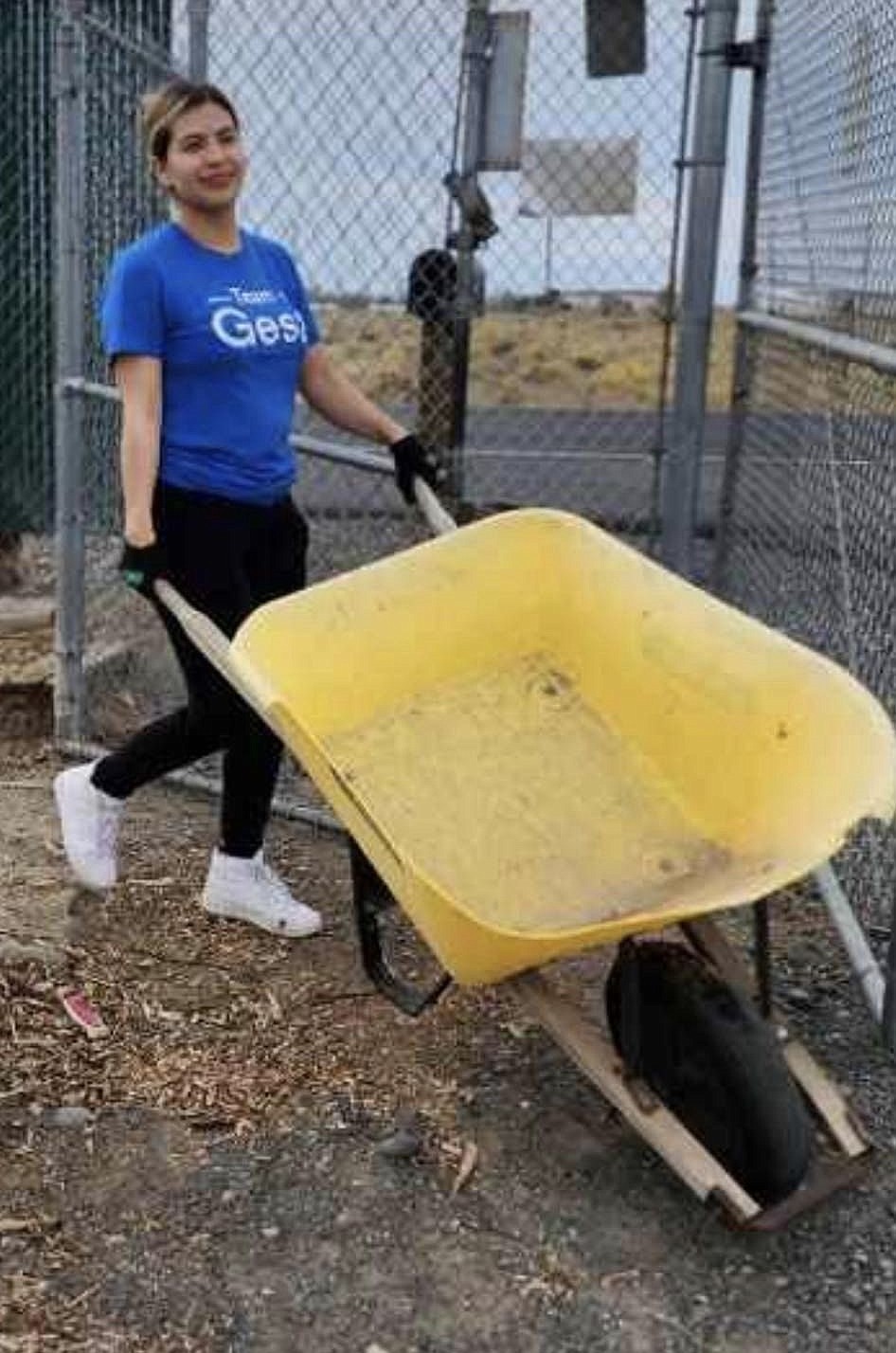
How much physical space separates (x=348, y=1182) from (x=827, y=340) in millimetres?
2146

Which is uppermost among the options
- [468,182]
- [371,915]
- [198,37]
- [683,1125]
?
[198,37]

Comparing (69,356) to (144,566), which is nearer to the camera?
(144,566)

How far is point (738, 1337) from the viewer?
2703 mm

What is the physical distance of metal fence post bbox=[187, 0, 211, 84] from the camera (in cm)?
492

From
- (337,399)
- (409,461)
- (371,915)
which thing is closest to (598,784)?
(371,915)

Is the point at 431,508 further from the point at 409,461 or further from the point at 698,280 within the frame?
the point at 698,280

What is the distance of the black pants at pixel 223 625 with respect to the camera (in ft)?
12.6

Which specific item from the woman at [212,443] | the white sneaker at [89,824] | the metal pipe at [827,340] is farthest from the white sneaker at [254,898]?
the metal pipe at [827,340]

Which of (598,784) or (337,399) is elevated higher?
(337,399)

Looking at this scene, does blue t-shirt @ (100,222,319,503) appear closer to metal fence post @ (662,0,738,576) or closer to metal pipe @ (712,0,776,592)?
metal fence post @ (662,0,738,576)

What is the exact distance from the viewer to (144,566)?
3.71 metres

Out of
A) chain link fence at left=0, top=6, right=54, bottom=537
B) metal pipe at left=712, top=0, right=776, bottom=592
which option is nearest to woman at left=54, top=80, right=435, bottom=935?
metal pipe at left=712, top=0, right=776, bottom=592

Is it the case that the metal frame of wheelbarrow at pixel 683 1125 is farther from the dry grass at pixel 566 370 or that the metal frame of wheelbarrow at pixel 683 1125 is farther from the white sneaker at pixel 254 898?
the dry grass at pixel 566 370

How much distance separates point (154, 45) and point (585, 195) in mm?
2228
